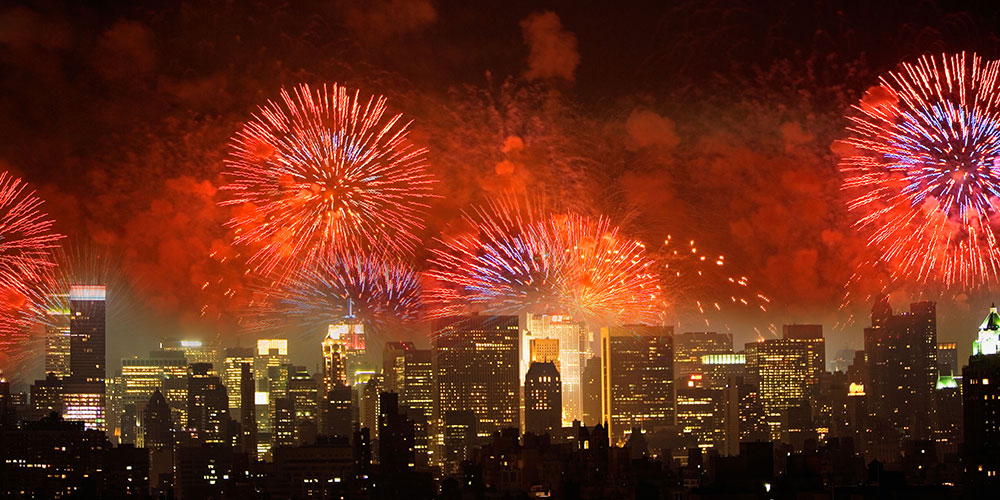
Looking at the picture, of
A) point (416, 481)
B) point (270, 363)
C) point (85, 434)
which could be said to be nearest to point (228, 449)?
point (85, 434)

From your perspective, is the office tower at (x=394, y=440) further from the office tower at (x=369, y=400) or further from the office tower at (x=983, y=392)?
the office tower at (x=983, y=392)

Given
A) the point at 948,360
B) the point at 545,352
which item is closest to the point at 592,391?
the point at 545,352

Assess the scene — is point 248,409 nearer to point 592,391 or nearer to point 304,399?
point 304,399

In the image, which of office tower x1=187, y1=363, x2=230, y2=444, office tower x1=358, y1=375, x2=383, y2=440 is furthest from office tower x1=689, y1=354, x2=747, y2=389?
office tower x1=187, y1=363, x2=230, y2=444

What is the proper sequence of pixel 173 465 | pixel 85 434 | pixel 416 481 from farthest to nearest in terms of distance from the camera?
pixel 173 465
pixel 85 434
pixel 416 481

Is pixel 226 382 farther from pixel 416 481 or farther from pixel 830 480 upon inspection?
pixel 830 480

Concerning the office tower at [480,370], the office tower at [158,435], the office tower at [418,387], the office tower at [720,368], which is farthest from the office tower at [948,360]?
the office tower at [158,435]

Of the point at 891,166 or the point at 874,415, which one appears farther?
the point at 874,415
